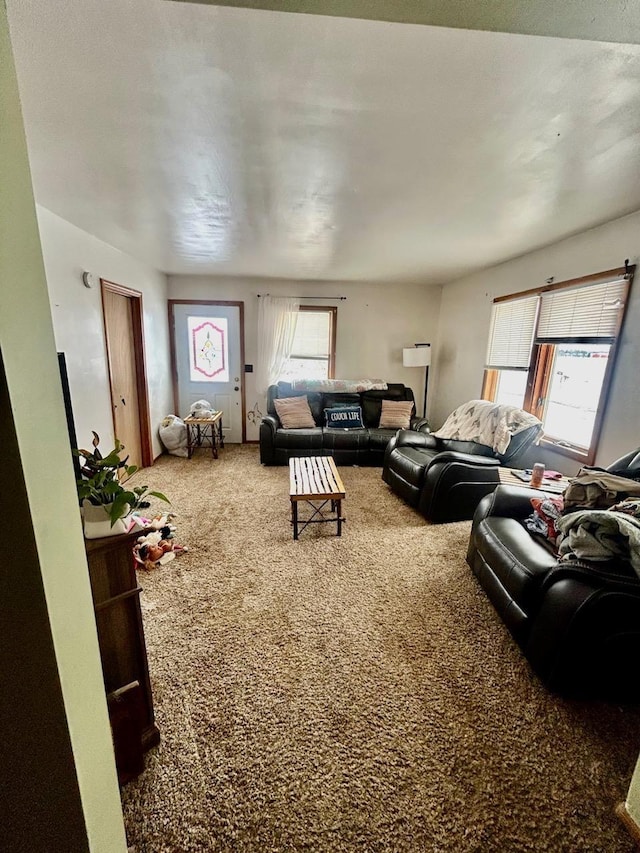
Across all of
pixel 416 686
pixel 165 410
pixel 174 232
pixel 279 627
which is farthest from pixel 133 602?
pixel 165 410

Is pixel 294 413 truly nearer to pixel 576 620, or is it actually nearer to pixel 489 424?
pixel 489 424

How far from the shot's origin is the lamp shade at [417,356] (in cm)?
482

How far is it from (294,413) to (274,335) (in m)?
1.25

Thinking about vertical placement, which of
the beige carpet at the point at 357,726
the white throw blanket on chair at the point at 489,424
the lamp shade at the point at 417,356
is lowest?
the beige carpet at the point at 357,726

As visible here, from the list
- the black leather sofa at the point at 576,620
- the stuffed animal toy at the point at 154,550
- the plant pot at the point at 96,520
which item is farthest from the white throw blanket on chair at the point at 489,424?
the plant pot at the point at 96,520

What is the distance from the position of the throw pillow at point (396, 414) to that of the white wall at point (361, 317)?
0.74 m

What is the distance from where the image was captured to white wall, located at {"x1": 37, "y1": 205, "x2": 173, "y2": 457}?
2447 millimetres

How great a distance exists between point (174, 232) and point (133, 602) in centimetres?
289

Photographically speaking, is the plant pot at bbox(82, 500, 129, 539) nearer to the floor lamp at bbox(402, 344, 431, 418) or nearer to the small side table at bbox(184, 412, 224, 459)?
the small side table at bbox(184, 412, 224, 459)

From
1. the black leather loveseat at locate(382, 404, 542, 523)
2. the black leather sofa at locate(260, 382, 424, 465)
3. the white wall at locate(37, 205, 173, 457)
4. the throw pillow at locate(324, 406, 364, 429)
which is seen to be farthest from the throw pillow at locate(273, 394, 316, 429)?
the white wall at locate(37, 205, 173, 457)

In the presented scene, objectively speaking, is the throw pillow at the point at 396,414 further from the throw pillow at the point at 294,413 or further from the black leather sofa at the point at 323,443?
the throw pillow at the point at 294,413

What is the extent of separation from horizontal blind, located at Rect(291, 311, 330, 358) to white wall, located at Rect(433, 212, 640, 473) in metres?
1.80

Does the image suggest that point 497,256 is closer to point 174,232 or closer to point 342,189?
point 342,189

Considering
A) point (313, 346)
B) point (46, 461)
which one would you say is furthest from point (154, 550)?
point (313, 346)
